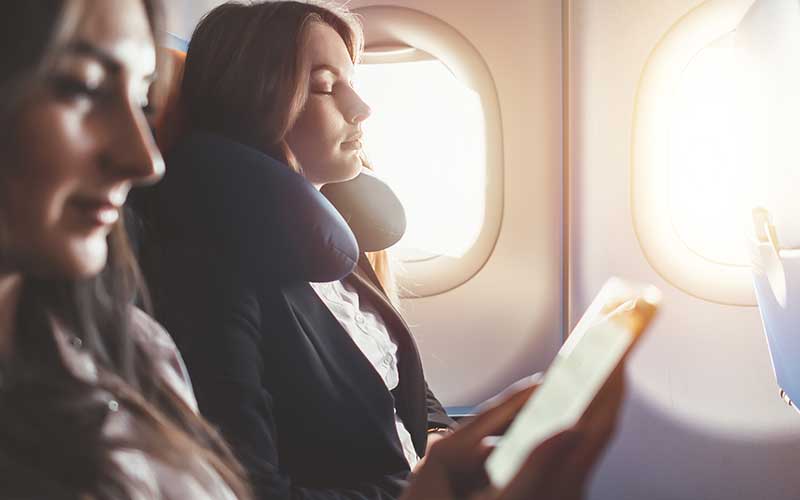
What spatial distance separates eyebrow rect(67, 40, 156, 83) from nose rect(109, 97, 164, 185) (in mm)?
33

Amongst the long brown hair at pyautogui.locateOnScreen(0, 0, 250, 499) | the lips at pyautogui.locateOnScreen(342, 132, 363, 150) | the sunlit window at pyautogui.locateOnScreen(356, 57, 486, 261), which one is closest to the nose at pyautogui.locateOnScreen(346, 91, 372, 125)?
the lips at pyautogui.locateOnScreen(342, 132, 363, 150)

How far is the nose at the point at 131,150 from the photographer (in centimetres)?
61

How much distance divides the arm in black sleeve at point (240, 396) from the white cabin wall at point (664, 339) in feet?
4.39

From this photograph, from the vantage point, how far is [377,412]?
1.23m

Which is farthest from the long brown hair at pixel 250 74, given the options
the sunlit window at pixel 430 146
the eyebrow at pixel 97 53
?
the sunlit window at pixel 430 146

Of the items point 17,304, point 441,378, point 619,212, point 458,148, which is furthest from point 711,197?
point 17,304

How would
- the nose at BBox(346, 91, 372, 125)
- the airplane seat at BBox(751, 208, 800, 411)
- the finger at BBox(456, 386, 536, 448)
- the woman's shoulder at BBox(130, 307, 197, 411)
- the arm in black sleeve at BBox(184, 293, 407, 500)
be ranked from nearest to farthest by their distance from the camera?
1. the finger at BBox(456, 386, 536, 448)
2. the woman's shoulder at BBox(130, 307, 197, 411)
3. the arm in black sleeve at BBox(184, 293, 407, 500)
4. the nose at BBox(346, 91, 372, 125)
5. the airplane seat at BBox(751, 208, 800, 411)

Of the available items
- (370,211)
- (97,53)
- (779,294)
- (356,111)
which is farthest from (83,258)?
(779,294)

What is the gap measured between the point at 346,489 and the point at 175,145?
2.04 ft

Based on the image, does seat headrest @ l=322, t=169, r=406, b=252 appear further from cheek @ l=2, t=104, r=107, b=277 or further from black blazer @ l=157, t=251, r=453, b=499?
cheek @ l=2, t=104, r=107, b=277

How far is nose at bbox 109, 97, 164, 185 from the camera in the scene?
2.00ft

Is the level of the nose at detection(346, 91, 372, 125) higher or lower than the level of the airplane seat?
higher

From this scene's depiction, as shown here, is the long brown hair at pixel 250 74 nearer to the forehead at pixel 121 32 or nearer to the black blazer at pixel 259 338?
the black blazer at pixel 259 338

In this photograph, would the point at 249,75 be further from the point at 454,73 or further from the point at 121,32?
the point at 454,73
